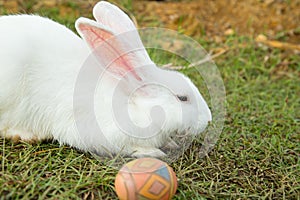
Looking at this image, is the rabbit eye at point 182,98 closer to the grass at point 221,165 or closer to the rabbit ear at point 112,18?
the grass at point 221,165

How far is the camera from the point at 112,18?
2934 millimetres

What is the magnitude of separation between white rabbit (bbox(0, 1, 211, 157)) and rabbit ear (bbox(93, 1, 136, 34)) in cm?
4

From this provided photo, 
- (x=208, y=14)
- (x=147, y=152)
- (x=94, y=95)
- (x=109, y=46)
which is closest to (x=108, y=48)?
(x=109, y=46)

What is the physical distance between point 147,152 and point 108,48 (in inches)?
25.8

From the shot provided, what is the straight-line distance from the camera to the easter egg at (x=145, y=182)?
7.64ft

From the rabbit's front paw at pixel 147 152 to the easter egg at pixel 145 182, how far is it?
13.8 inches

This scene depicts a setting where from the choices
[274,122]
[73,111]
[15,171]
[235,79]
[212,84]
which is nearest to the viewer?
[15,171]

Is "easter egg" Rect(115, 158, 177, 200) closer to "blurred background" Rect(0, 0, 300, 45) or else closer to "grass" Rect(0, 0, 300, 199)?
"grass" Rect(0, 0, 300, 199)

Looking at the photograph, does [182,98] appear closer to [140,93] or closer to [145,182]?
[140,93]

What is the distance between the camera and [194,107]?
2.83m

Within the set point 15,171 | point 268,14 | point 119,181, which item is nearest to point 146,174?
point 119,181

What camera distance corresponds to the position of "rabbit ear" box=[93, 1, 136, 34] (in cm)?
292

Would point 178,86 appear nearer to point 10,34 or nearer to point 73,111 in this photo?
point 73,111

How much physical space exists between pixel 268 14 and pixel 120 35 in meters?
3.78
